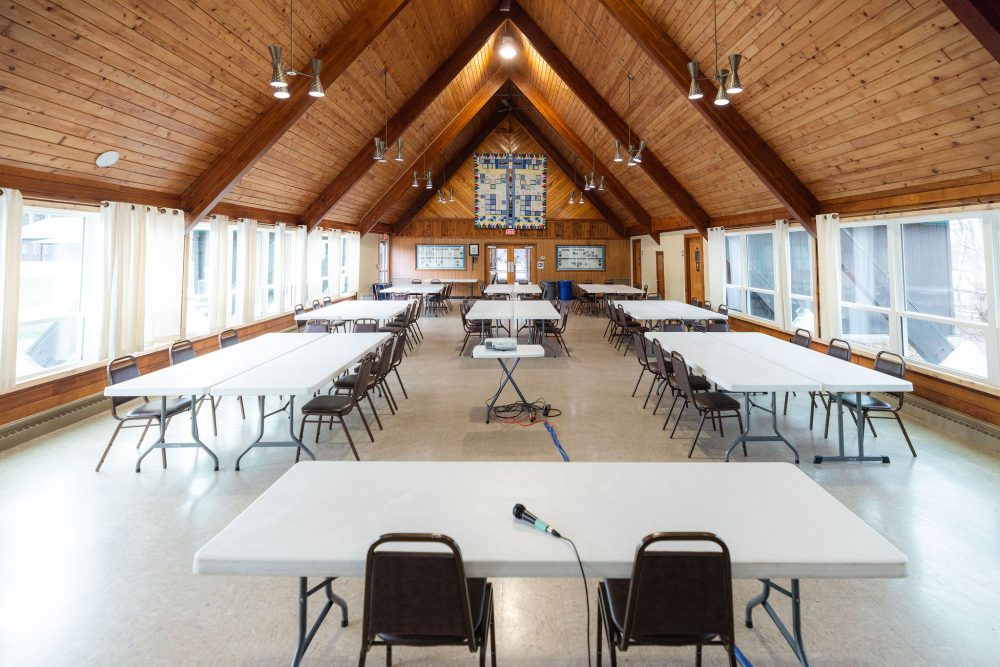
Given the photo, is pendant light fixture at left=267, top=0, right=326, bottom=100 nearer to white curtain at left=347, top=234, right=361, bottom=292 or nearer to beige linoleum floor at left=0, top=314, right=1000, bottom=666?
beige linoleum floor at left=0, top=314, right=1000, bottom=666

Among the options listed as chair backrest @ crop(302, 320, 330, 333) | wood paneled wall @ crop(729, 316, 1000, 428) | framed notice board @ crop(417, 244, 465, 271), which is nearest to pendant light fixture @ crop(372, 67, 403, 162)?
chair backrest @ crop(302, 320, 330, 333)

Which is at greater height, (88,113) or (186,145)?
(186,145)

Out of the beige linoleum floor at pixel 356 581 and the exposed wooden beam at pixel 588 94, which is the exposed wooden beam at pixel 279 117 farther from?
the exposed wooden beam at pixel 588 94

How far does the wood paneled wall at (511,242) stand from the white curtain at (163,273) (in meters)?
10.9

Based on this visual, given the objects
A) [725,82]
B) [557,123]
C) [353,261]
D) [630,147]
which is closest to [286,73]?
[725,82]

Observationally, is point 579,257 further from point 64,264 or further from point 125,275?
point 64,264

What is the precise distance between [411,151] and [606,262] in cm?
845

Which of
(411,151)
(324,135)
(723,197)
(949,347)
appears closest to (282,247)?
(324,135)

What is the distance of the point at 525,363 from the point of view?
24.3ft

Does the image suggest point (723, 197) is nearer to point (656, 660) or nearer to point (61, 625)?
point (656, 660)

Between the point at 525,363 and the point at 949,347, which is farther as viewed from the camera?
the point at 525,363

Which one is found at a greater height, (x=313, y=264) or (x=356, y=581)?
(x=313, y=264)

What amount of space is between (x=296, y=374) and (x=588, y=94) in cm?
780

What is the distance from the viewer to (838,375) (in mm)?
3648
